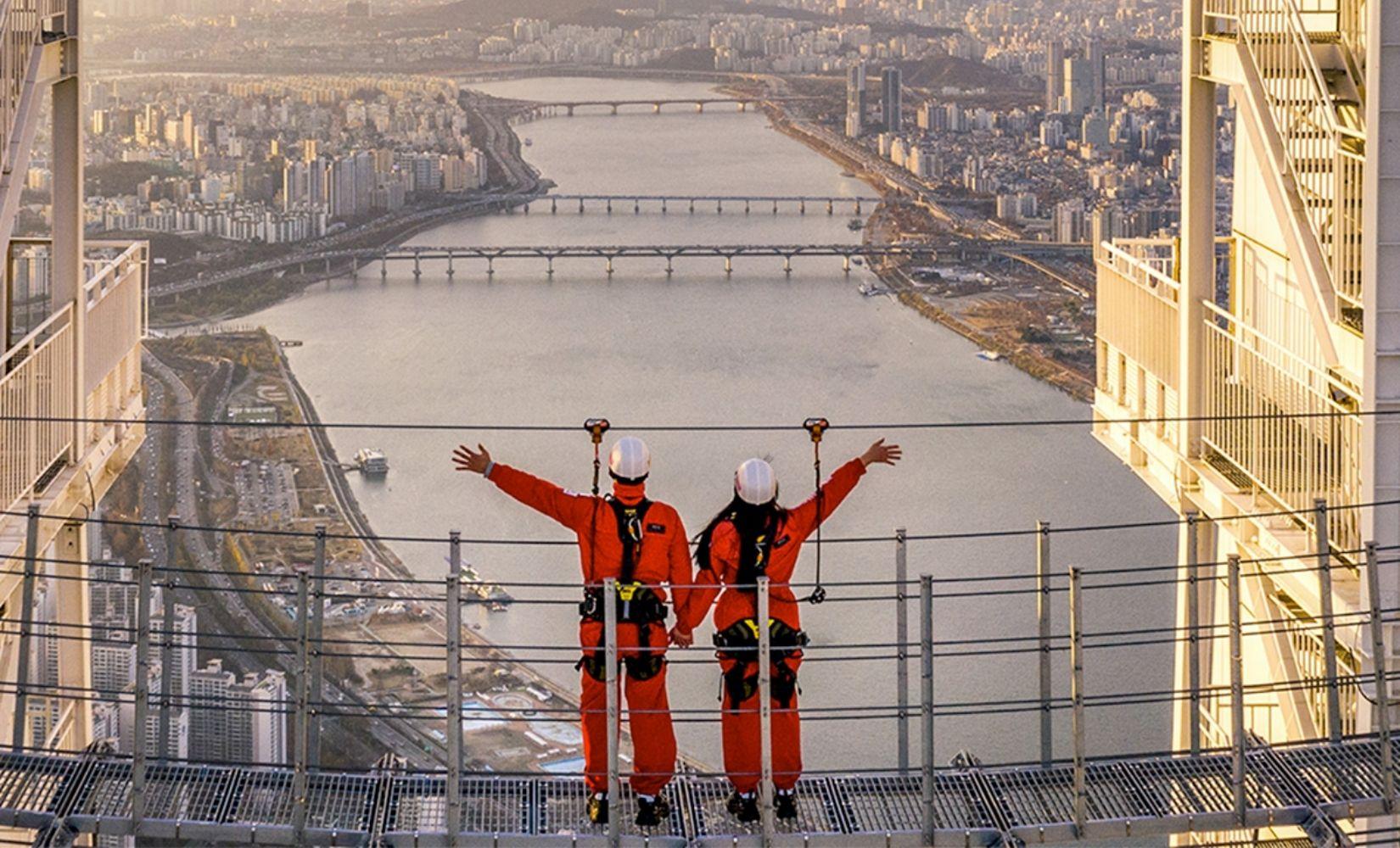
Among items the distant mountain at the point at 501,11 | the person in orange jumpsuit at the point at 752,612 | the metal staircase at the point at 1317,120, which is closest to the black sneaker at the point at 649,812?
the person in orange jumpsuit at the point at 752,612

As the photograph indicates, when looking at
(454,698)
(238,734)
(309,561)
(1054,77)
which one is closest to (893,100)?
(1054,77)

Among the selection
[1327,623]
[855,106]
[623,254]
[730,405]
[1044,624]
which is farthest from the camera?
[855,106]

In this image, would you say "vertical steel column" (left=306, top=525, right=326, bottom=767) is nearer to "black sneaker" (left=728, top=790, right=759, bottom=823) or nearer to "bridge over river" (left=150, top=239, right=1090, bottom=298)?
"black sneaker" (left=728, top=790, right=759, bottom=823)

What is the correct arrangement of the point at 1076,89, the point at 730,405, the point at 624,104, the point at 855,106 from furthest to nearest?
the point at 624,104 → the point at 855,106 → the point at 1076,89 → the point at 730,405

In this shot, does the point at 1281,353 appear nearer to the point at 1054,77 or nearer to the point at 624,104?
the point at 1054,77

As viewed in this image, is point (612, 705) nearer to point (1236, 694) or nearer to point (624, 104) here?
point (1236, 694)

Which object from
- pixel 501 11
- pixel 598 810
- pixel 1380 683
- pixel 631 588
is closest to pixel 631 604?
pixel 631 588

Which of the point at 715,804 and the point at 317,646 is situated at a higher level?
the point at 317,646

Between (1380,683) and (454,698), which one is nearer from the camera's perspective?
(454,698)

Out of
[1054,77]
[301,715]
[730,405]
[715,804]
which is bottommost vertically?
[730,405]
